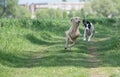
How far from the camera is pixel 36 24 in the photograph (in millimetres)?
44844

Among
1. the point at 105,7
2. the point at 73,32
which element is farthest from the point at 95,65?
the point at 105,7

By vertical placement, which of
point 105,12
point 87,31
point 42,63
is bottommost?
point 105,12

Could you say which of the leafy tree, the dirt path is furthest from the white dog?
the leafy tree

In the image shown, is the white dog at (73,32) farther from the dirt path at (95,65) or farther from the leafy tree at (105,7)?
the leafy tree at (105,7)

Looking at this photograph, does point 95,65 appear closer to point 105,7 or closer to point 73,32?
point 73,32

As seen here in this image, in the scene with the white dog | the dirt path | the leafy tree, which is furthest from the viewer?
the leafy tree

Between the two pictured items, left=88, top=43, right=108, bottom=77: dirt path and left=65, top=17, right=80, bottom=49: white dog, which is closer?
left=88, top=43, right=108, bottom=77: dirt path

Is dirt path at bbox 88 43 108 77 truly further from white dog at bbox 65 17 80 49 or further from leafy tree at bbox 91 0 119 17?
leafy tree at bbox 91 0 119 17

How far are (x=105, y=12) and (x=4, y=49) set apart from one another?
119 metres

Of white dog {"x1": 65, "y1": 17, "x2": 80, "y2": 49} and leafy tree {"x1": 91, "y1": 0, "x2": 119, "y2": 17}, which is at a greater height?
white dog {"x1": 65, "y1": 17, "x2": 80, "y2": 49}

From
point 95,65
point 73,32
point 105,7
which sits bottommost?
point 105,7

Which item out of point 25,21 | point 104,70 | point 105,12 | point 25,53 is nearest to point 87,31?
point 25,53

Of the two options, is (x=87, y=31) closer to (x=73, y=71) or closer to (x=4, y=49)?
(x=4, y=49)

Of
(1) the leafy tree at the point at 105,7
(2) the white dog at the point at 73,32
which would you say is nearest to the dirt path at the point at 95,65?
(2) the white dog at the point at 73,32
